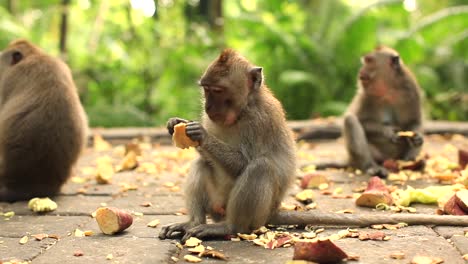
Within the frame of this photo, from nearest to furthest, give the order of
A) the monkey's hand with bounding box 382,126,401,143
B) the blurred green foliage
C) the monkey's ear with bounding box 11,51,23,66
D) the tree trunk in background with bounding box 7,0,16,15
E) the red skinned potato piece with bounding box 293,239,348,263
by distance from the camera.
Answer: the red skinned potato piece with bounding box 293,239,348,263
the monkey's ear with bounding box 11,51,23,66
the monkey's hand with bounding box 382,126,401,143
the blurred green foliage
the tree trunk in background with bounding box 7,0,16,15

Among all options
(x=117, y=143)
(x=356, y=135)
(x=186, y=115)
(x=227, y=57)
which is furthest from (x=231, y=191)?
Answer: (x=186, y=115)

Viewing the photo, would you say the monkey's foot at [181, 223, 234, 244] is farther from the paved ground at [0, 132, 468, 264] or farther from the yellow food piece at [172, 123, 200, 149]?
the yellow food piece at [172, 123, 200, 149]

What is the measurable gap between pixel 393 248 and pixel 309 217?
0.72 meters

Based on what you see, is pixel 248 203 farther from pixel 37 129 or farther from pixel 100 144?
pixel 100 144

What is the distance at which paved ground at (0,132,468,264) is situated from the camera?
3.56m

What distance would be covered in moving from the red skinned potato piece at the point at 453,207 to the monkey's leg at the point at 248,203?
1.40m

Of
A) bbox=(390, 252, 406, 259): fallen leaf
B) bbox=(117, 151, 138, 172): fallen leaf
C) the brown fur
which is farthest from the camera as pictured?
bbox=(117, 151, 138, 172): fallen leaf

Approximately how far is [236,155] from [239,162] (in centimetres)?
5

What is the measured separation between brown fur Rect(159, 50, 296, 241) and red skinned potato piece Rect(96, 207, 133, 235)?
301mm

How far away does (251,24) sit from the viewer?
12094 mm

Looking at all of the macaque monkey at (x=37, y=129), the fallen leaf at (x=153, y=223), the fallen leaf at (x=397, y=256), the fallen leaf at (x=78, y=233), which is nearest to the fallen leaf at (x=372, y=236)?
A: the fallen leaf at (x=397, y=256)

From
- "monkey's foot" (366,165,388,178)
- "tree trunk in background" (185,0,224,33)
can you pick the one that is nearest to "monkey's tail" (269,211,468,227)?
"monkey's foot" (366,165,388,178)

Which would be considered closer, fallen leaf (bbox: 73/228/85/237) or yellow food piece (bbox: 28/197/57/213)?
fallen leaf (bbox: 73/228/85/237)

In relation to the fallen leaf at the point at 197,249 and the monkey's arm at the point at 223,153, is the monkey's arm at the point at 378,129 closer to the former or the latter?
the monkey's arm at the point at 223,153
